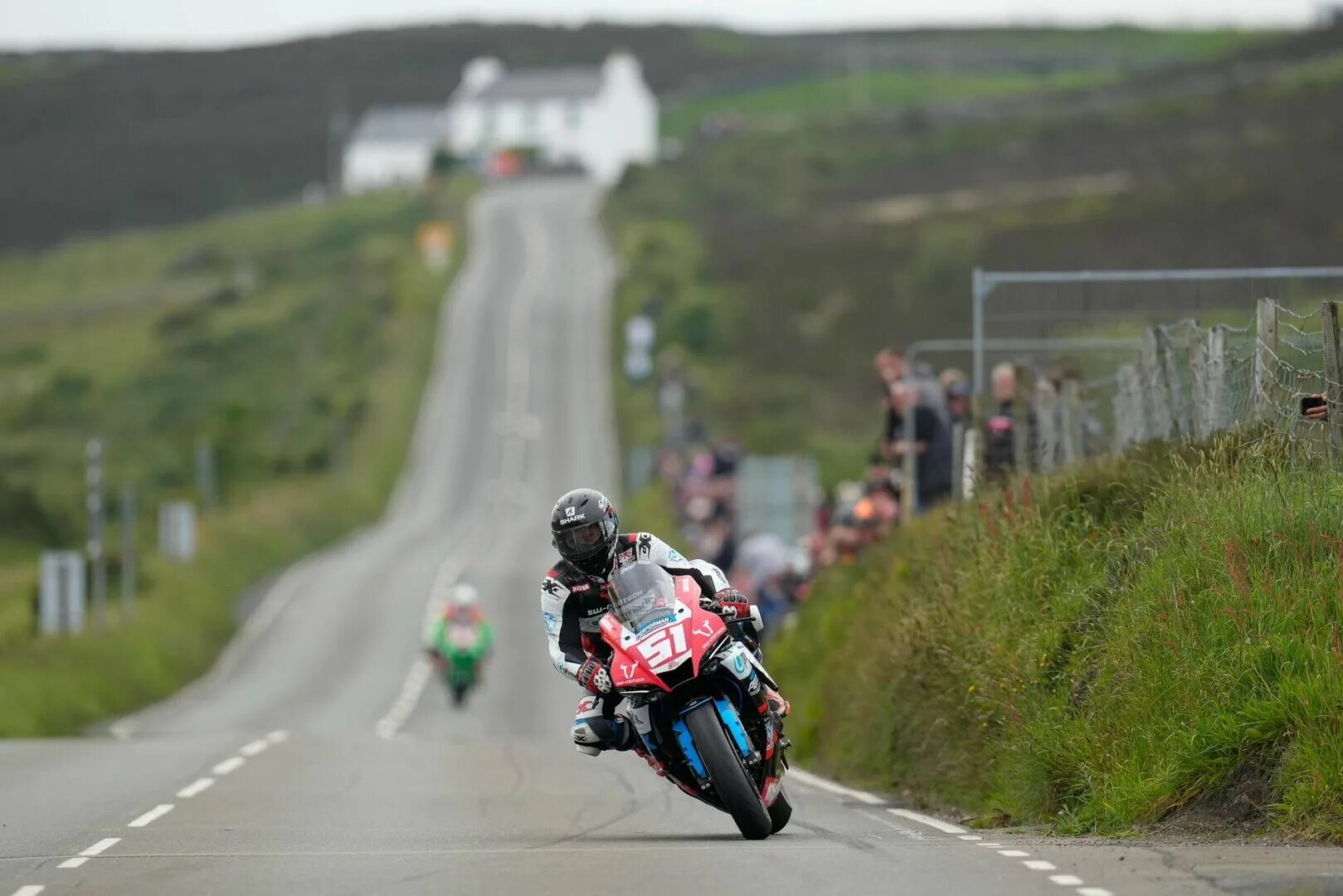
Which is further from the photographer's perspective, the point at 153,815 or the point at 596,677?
the point at 153,815

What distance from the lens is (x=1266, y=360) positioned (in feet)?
45.2

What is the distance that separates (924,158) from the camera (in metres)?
126

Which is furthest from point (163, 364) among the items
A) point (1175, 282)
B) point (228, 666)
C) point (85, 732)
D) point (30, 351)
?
point (1175, 282)

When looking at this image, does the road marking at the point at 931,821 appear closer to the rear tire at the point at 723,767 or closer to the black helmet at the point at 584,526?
the rear tire at the point at 723,767

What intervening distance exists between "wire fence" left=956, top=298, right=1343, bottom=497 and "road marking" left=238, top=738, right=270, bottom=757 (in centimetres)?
666

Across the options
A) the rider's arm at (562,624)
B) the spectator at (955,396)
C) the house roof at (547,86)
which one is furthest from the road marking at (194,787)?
the house roof at (547,86)

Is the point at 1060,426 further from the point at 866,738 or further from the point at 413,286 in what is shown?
the point at 413,286

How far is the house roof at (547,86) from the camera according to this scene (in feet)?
563

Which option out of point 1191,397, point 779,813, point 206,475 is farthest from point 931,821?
point 206,475

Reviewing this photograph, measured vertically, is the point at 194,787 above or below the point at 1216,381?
below

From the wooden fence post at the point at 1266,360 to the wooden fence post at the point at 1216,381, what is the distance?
722mm

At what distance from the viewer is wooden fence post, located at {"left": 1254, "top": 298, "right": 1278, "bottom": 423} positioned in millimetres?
13688

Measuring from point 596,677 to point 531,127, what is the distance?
161396 millimetres

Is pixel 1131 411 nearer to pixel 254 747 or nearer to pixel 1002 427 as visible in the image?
pixel 1002 427
